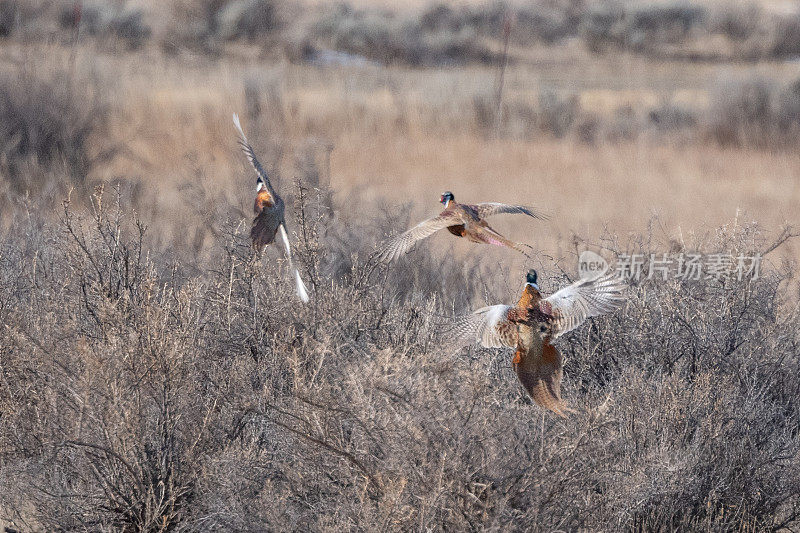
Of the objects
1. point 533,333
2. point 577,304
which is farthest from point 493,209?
point 533,333

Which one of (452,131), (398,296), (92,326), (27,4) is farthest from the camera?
(27,4)

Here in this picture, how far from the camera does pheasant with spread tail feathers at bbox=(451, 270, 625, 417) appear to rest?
451 centimetres

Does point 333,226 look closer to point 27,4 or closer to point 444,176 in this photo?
point 444,176

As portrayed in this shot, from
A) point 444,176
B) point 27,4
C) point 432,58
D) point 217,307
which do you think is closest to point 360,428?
point 217,307

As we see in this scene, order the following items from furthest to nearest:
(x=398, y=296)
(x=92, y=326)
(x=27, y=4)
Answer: (x=27, y=4) < (x=398, y=296) < (x=92, y=326)

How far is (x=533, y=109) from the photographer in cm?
2328

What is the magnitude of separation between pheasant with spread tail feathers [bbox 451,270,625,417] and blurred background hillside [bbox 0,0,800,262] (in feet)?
10.6

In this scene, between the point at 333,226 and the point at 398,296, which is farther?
the point at 333,226

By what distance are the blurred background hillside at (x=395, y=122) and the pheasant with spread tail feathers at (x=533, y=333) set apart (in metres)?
3.23

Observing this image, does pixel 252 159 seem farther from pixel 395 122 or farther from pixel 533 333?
pixel 395 122

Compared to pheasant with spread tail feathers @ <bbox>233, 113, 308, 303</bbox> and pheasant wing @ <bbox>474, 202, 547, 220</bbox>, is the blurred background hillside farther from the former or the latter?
pheasant wing @ <bbox>474, 202, 547, 220</bbox>

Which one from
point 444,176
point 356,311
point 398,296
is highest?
point 356,311

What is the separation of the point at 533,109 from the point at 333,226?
14719mm

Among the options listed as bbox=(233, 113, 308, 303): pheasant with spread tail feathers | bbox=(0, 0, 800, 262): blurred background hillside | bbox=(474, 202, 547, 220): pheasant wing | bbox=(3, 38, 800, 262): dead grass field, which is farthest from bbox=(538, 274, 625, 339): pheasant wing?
bbox=(3, 38, 800, 262): dead grass field
